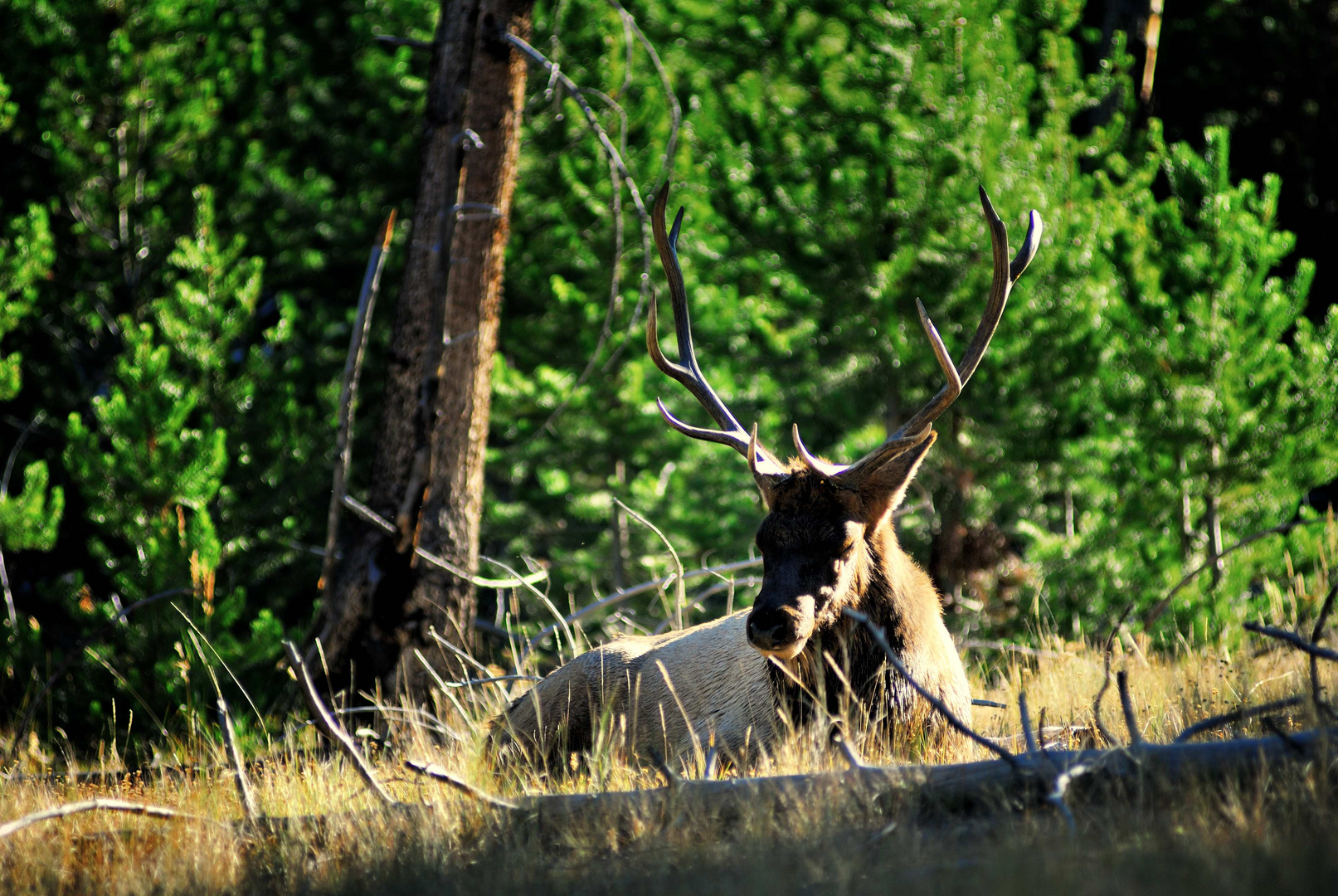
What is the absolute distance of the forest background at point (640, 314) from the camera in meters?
7.33

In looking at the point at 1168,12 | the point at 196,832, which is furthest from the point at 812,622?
the point at 1168,12

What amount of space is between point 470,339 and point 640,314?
3304 millimetres

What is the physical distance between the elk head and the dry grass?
1.58ft

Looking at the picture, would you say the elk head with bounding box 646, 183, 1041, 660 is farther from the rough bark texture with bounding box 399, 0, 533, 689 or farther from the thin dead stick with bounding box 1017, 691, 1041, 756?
the rough bark texture with bounding box 399, 0, 533, 689

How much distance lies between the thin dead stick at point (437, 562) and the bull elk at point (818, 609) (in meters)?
0.67

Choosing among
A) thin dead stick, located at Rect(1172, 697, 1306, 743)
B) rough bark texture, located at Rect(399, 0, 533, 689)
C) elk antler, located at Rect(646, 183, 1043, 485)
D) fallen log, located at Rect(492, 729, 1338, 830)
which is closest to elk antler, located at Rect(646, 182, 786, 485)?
elk antler, located at Rect(646, 183, 1043, 485)

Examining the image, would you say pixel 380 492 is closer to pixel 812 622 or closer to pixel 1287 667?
pixel 812 622

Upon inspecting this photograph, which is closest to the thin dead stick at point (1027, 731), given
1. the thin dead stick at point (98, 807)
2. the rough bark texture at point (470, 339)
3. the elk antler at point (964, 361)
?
the elk antler at point (964, 361)

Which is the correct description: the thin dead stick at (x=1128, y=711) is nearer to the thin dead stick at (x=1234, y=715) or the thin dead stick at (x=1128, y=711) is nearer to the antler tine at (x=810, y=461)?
the thin dead stick at (x=1234, y=715)

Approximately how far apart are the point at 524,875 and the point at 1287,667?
394cm

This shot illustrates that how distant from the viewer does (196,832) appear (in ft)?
10.4

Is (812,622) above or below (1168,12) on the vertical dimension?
below

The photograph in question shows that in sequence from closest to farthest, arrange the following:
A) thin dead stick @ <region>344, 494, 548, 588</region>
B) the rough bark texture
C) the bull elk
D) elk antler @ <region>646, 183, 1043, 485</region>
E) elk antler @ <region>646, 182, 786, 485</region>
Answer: the bull elk < elk antler @ <region>646, 183, 1043, 485</region> < elk antler @ <region>646, 182, 786, 485</region> < thin dead stick @ <region>344, 494, 548, 588</region> < the rough bark texture

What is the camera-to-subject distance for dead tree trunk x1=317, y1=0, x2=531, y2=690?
18.4ft
